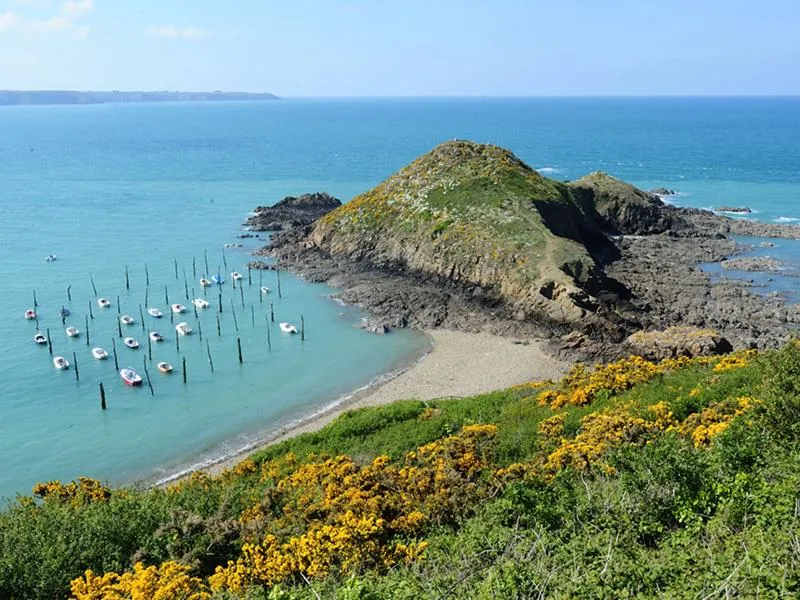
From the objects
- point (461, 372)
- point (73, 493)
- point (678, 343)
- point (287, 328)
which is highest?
point (678, 343)

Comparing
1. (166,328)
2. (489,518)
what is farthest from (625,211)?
(489,518)

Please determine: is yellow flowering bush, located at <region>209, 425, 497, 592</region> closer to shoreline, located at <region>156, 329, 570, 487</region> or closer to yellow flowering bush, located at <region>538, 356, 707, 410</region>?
yellow flowering bush, located at <region>538, 356, 707, 410</region>

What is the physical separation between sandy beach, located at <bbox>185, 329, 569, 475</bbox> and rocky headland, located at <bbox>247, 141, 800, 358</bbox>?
263 centimetres

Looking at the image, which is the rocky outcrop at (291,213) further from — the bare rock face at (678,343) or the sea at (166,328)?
the bare rock face at (678,343)

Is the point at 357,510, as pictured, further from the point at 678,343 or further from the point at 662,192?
the point at 662,192

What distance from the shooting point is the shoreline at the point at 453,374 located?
47.2m

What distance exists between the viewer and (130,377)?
169ft

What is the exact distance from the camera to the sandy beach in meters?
48.2

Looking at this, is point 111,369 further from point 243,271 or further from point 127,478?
point 243,271

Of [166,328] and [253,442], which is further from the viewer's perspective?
[166,328]

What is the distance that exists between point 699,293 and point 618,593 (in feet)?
189

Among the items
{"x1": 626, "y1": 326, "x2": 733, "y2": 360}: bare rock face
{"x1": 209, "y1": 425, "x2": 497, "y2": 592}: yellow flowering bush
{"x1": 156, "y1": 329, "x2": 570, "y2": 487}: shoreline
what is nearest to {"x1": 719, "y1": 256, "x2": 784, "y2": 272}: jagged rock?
{"x1": 626, "y1": 326, "x2": 733, "y2": 360}: bare rock face

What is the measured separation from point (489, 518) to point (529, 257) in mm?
46944

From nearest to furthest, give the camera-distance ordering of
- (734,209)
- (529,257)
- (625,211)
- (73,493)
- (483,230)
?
(73,493)
(529,257)
(483,230)
(625,211)
(734,209)
